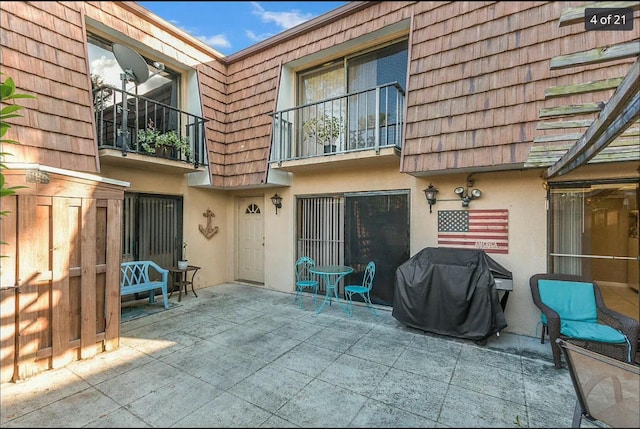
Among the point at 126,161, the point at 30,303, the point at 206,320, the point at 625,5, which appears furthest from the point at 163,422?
the point at 126,161

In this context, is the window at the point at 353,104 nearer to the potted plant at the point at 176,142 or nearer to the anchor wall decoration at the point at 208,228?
the potted plant at the point at 176,142

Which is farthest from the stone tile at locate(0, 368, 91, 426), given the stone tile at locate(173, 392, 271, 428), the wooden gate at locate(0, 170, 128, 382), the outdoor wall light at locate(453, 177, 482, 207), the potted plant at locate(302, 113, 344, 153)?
the outdoor wall light at locate(453, 177, 482, 207)

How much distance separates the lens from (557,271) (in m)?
4.13

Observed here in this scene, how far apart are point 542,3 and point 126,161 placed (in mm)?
6450

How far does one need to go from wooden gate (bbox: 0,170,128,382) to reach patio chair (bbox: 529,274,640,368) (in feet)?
16.9

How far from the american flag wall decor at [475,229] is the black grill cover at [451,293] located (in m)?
0.35

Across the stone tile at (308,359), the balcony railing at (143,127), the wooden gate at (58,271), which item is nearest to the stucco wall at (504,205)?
the stone tile at (308,359)

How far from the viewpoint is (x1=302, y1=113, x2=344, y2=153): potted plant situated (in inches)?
221

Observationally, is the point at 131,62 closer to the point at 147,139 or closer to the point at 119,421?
the point at 147,139

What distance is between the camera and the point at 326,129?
5.75 metres

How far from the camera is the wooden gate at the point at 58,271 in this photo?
2.84 m

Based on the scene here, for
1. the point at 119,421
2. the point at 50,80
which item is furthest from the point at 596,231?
the point at 50,80

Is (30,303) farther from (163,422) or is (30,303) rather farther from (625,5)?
(625,5)

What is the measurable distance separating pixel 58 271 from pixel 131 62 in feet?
11.7
